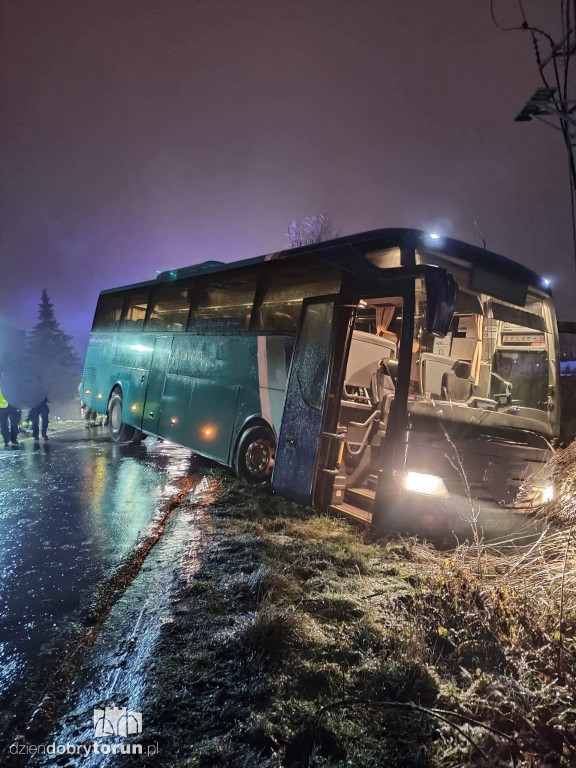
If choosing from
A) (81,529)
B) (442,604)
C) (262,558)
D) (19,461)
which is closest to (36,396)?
(19,461)

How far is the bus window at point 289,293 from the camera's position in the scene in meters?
5.65

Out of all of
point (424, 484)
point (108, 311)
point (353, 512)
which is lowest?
point (353, 512)

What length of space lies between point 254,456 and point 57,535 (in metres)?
2.93

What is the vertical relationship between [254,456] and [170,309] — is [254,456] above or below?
below

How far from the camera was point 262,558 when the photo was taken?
164 inches

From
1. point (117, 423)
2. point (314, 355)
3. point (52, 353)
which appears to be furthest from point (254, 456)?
point (52, 353)

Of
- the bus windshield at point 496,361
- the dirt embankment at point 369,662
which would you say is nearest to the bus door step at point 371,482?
the bus windshield at point 496,361

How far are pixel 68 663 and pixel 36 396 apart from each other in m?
10.9

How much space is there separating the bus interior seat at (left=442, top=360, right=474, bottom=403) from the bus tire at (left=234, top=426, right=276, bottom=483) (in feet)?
8.71

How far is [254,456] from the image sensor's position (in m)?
6.80

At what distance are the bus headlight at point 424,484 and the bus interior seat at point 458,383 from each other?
1.51 meters

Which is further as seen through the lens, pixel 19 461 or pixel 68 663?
pixel 19 461

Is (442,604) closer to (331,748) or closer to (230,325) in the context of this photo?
(331,748)

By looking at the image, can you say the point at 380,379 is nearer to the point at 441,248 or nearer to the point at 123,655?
the point at 441,248
